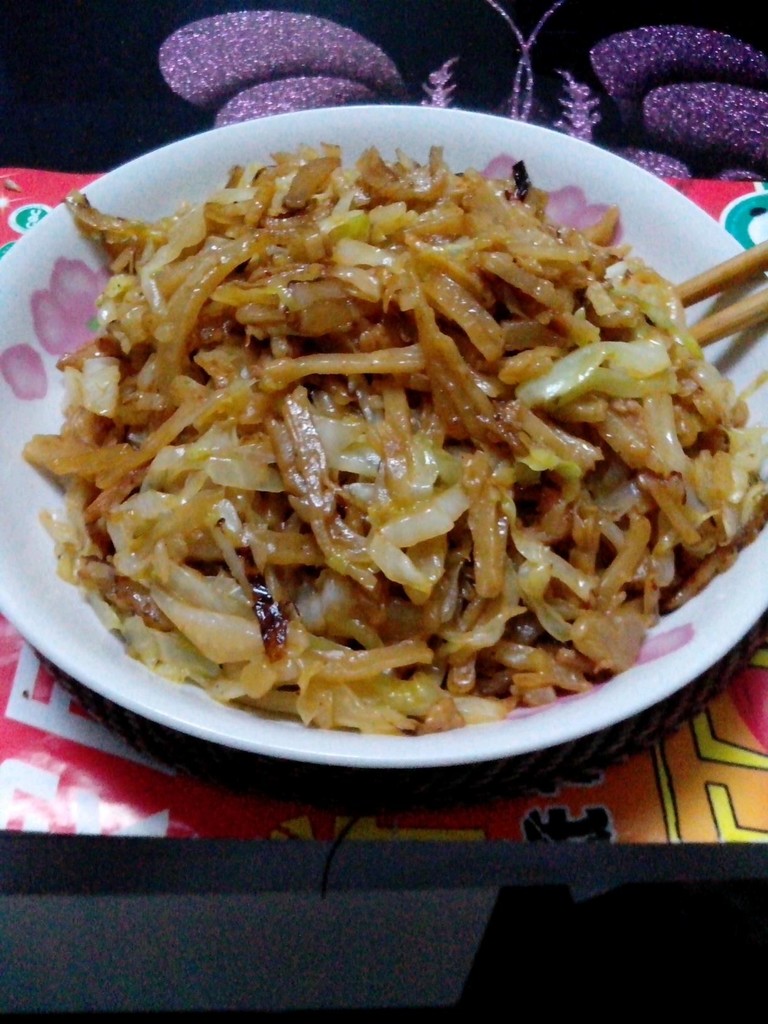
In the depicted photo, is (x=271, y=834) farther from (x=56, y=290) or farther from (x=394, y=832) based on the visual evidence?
(x=56, y=290)

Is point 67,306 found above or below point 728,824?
Answer: above

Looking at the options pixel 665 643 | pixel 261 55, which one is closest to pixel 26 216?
pixel 261 55

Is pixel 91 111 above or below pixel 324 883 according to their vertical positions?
above

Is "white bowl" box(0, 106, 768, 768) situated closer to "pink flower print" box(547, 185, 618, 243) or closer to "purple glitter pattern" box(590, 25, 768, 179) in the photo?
"pink flower print" box(547, 185, 618, 243)

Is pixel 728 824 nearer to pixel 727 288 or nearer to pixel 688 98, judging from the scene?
pixel 727 288

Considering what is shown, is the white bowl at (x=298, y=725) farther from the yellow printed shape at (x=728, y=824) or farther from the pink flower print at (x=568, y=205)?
the yellow printed shape at (x=728, y=824)

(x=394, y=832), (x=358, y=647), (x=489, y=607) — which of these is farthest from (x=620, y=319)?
(x=394, y=832)
